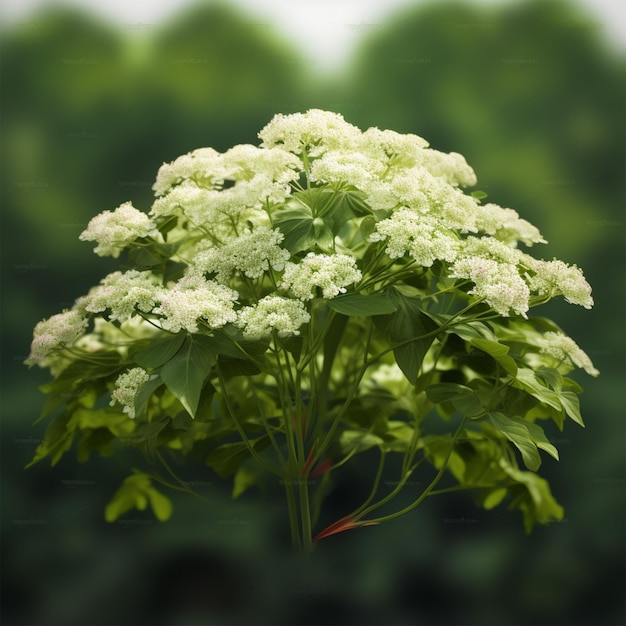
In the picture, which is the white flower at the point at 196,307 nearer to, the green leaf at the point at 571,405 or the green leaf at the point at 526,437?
the green leaf at the point at 526,437

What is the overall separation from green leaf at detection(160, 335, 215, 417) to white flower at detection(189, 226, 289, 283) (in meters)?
0.13

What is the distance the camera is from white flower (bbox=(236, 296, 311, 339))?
4.05 feet

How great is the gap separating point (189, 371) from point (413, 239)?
1.45ft

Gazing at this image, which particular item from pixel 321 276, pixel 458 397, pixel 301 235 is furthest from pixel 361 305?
pixel 458 397

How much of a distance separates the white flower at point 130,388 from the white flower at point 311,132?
49cm

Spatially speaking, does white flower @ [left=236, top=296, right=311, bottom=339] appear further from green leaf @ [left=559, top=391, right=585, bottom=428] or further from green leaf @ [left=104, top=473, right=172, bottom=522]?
green leaf @ [left=104, top=473, right=172, bottom=522]

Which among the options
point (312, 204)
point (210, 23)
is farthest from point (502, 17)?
point (312, 204)

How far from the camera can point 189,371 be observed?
4.19ft

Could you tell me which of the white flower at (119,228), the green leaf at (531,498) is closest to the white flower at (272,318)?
the white flower at (119,228)

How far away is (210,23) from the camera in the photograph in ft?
7.98

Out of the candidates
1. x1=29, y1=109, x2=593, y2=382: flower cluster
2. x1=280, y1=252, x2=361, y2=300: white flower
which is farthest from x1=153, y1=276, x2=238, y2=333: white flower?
x1=280, y1=252, x2=361, y2=300: white flower

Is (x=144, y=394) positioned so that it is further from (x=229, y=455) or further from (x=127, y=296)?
(x=229, y=455)

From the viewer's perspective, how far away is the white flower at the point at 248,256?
4.32 feet

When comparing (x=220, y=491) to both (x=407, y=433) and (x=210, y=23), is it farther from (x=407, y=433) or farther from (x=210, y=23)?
(x=210, y=23)
